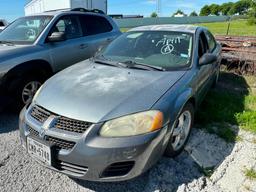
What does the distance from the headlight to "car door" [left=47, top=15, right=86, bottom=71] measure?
2.73 m

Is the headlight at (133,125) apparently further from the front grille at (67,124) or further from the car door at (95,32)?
the car door at (95,32)

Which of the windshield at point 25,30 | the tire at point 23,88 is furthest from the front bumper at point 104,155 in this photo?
the windshield at point 25,30

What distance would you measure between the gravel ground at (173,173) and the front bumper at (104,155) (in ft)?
1.19

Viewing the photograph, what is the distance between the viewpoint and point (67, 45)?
192 inches

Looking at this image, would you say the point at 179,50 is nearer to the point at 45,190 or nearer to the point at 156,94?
the point at 156,94

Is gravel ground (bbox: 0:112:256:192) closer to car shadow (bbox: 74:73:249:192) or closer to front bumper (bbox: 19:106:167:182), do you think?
car shadow (bbox: 74:73:249:192)

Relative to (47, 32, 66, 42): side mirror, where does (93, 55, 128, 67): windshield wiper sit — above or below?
below

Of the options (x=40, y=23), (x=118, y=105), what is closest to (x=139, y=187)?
(x=118, y=105)

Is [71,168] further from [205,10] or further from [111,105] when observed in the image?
[205,10]

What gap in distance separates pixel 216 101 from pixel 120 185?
295 cm

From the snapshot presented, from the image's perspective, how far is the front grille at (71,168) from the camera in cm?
233

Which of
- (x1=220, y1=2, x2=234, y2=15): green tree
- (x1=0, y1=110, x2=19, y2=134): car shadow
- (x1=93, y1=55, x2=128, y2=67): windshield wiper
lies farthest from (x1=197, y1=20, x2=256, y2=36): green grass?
(x1=220, y1=2, x2=234, y2=15): green tree

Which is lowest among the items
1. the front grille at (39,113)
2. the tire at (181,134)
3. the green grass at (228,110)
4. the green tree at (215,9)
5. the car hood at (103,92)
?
the green grass at (228,110)

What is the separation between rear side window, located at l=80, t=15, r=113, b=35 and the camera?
5.41 m
